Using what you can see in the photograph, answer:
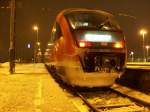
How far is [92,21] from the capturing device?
14.2 meters

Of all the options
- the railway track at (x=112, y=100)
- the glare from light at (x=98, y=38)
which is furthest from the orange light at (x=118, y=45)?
the railway track at (x=112, y=100)

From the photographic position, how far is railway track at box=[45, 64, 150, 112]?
10.3 m

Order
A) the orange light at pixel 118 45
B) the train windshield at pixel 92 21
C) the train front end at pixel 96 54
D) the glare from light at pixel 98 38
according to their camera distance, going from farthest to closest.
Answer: the train windshield at pixel 92 21
the orange light at pixel 118 45
the glare from light at pixel 98 38
the train front end at pixel 96 54

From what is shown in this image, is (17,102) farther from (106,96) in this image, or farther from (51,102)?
(106,96)

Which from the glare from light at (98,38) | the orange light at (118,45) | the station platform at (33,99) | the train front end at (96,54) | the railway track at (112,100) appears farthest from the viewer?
the orange light at (118,45)

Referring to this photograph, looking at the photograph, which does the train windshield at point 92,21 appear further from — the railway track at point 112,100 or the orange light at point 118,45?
the railway track at point 112,100

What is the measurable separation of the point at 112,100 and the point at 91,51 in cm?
187

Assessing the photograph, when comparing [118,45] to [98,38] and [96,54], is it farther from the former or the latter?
[96,54]

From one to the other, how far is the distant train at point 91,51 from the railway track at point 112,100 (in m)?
0.57

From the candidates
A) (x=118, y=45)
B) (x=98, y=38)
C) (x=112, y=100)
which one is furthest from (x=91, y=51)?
(x=112, y=100)

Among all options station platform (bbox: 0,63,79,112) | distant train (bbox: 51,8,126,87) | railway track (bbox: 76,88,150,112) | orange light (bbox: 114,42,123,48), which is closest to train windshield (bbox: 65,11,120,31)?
distant train (bbox: 51,8,126,87)

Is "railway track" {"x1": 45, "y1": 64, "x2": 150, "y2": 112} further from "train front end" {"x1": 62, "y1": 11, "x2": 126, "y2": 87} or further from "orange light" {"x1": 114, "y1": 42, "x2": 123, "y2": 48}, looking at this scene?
"orange light" {"x1": 114, "y1": 42, "x2": 123, "y2": 48}

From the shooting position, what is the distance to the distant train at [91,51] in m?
12.7

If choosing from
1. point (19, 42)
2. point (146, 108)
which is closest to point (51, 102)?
point (146, 108)
